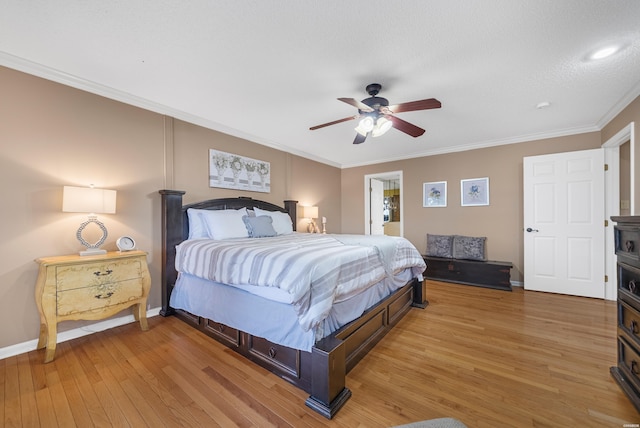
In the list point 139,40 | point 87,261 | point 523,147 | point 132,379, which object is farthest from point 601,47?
point 87,261

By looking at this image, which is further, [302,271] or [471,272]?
[471,272]

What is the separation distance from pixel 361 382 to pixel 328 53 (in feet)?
A: 8.30

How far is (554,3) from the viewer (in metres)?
1.57

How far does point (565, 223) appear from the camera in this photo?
371cm

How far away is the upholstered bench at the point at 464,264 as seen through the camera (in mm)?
3992

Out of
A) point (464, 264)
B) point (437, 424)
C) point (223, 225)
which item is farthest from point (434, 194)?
point (437, 424)

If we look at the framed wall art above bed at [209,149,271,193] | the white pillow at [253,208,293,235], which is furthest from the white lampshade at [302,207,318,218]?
the white pillow at [253,208,293,235]

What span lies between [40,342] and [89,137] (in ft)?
6.38

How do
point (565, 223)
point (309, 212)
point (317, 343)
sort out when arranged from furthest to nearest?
point (309, 212) → point (565, 223) → point (317, 343)

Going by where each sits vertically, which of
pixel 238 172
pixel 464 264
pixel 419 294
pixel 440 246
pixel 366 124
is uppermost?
pixel 366 124

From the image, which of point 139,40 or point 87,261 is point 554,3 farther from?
point 87,261

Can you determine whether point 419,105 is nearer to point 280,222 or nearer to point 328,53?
point 328,53

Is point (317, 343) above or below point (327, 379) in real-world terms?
above

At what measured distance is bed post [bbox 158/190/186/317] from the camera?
9.61 ft
